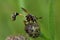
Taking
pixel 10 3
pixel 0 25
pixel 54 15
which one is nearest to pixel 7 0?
pixel 10 3

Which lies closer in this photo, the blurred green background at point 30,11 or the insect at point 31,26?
the insect at point 31,26

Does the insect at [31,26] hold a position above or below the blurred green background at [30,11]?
below

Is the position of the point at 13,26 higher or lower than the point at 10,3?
lower

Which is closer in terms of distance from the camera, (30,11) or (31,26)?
(31,26)

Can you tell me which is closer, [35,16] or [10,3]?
[35,16]

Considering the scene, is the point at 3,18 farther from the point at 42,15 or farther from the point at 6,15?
the point at 42,15

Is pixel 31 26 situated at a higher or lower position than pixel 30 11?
lower

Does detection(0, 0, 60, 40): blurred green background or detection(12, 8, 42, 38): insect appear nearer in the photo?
detection(12, 8, 42, 38): insect

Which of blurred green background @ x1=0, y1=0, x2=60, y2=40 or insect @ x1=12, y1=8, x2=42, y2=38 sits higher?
blurred green background @ x1=0, y1=0, x2=60, y2=40
